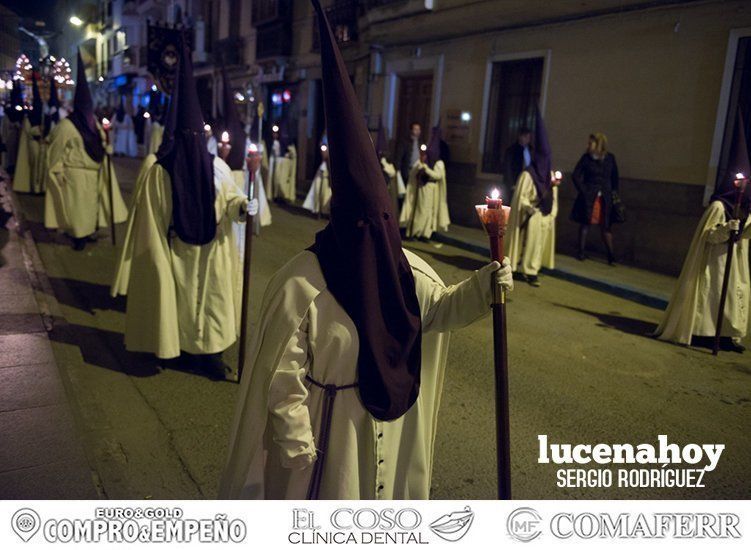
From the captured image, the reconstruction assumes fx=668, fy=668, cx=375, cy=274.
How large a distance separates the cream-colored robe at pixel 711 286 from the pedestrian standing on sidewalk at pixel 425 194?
671 cm

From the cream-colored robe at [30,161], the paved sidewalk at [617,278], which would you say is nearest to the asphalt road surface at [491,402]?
the paved sidewalk at [617,278]

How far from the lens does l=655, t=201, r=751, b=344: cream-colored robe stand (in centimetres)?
651

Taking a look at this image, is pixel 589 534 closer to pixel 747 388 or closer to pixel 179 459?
pixel 179 459

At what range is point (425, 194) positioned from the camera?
13.0 meters

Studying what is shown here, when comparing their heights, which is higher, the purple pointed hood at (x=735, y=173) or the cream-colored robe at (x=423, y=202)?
the purple pointed hood at (x=735, y=173)

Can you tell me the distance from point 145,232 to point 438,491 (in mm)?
2943

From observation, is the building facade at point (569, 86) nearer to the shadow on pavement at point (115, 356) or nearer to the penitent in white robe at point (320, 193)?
the penitent in white robe at point (320, 193)

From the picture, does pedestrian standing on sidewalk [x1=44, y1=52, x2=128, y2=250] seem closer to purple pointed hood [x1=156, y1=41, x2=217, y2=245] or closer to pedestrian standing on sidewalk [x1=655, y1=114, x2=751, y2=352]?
purple pointed hood [x1=156, y1=41, x2=217, y2=245]

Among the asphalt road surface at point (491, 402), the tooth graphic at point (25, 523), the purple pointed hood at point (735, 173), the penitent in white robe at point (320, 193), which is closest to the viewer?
the tooth graphic at point (25, 523)

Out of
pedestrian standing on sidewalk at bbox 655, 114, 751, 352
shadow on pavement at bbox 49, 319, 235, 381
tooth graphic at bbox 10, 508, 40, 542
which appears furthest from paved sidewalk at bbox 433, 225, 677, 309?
tooth graphic at bbox 10, 508, 40, 542

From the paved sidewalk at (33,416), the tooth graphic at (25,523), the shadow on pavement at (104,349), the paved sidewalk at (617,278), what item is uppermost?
the tooth graphic at (25,523)

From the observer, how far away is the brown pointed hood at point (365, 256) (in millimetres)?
2318

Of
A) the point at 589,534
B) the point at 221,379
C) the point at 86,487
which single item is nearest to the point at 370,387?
the point at 589,534

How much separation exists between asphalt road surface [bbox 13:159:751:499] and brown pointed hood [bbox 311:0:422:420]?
152 cm
